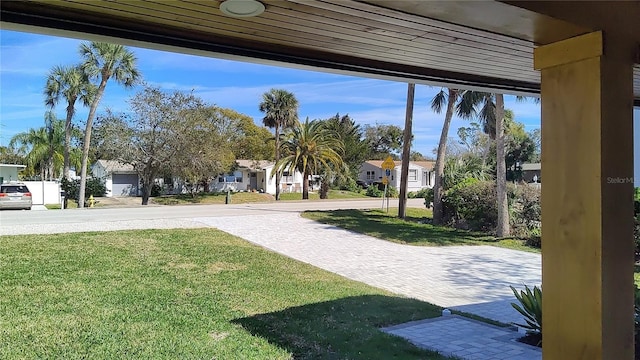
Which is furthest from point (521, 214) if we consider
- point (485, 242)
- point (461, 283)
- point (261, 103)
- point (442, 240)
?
point (261, 103)

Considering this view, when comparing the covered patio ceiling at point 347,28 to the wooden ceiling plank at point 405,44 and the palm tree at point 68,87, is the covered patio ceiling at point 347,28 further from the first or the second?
the palm tree at point 68,87

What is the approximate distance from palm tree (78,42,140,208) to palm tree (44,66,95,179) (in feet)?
8.18

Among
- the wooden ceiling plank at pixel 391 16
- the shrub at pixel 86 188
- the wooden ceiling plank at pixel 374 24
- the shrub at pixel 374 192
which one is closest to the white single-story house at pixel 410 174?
the shrub at pixel 374 192

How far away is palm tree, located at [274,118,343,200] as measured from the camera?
33.7 m

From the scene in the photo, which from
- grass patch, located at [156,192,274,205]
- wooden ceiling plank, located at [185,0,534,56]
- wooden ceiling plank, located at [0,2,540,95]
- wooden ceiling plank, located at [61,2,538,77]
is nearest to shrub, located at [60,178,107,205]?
grass patch, located at [156,192,274,205]

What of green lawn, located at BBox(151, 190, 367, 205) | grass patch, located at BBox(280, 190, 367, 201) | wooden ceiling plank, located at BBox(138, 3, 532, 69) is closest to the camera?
wooden ceiling plank, located at BBox(138, 3, 532, 69)

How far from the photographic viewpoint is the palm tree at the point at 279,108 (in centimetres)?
3859

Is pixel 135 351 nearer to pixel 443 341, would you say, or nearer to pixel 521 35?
pixel 443 341

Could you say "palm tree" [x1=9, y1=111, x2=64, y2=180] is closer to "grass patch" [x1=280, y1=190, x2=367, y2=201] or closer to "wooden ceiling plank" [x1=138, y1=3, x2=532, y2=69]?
"grass patch" [x1=280, y1=190, x2=367, y2=201]

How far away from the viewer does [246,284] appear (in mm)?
7262

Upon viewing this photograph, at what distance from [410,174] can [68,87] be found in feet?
114

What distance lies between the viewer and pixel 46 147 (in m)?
45.9

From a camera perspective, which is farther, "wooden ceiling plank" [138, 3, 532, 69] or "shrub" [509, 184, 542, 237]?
"shrub" [509, 184, 542, 237]

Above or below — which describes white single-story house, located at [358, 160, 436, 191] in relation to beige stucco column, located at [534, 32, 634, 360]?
above
